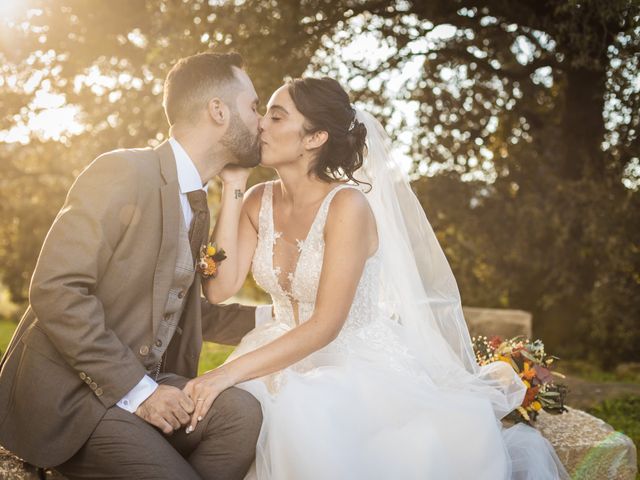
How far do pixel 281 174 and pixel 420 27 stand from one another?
4845 mm

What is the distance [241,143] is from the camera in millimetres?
3594

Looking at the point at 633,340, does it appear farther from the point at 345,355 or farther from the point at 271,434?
the point at 271,434

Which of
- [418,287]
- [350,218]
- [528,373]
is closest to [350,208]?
[350,218]

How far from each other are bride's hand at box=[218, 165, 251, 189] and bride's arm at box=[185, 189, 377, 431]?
22.1 inches

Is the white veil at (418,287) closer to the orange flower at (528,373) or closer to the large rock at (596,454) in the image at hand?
the orange flower at (528,373)

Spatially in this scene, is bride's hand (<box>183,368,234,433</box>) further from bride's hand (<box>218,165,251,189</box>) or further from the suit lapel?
bride's hand (<box>218,165,251,189</box>)

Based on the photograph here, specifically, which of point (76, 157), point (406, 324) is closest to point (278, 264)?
point (406, 324)

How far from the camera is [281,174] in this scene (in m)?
3.92

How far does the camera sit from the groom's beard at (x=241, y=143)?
11.6 ft

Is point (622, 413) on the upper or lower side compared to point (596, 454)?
lower

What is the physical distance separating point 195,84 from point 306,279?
3.97 feet

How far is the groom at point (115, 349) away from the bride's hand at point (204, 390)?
3 cm

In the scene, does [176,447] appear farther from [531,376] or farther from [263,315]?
[531,376]

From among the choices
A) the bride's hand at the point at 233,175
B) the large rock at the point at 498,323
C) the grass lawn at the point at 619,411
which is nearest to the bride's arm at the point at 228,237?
the bride's hand at the point at 233,175
